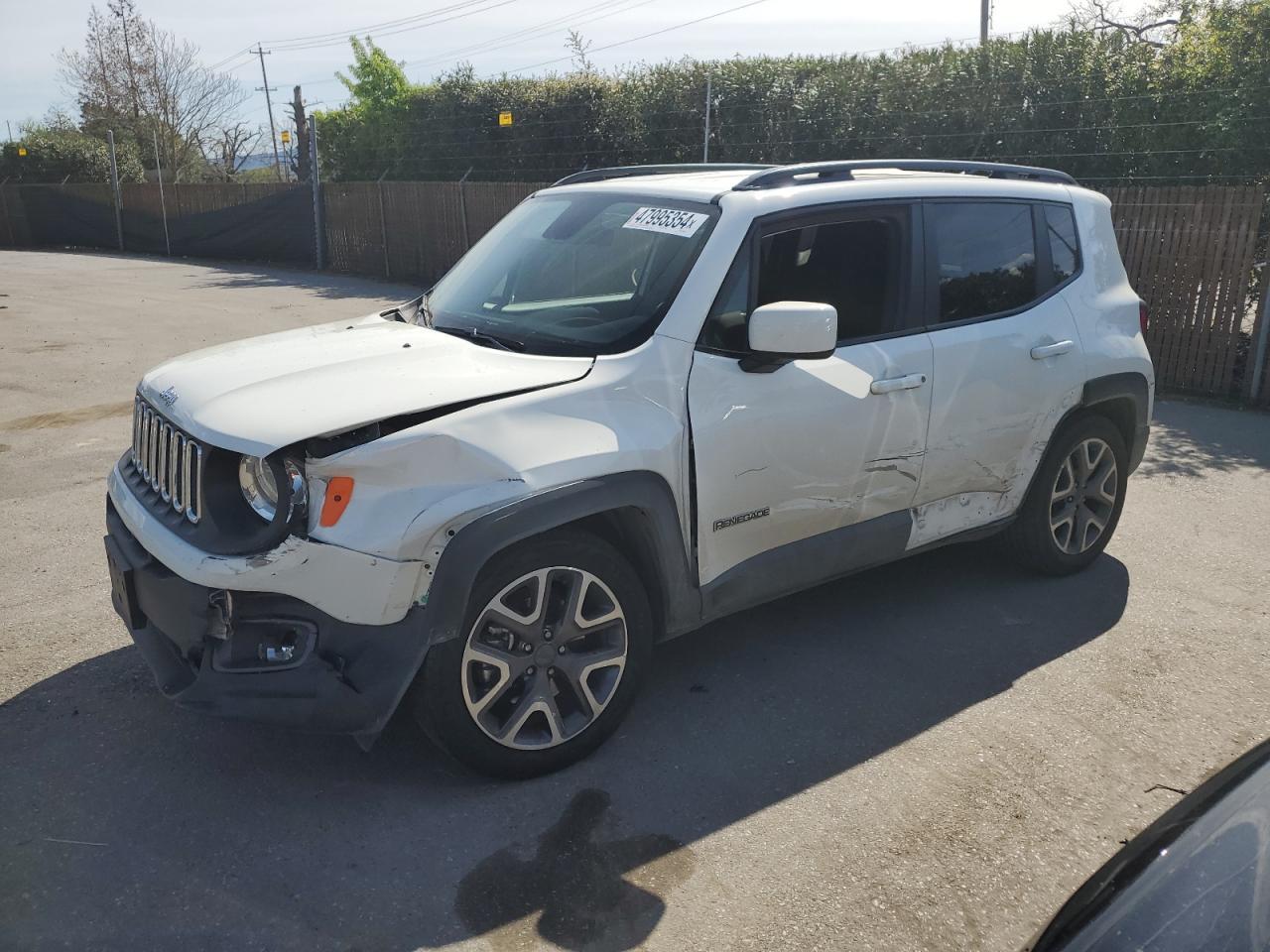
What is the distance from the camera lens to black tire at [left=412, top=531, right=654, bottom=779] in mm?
3186

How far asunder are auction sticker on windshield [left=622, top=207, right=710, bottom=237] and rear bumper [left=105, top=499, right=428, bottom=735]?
5.58 ft

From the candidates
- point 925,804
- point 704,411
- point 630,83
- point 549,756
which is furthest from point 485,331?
point 630,83

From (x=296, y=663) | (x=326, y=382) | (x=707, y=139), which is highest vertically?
(x=707, y=139)

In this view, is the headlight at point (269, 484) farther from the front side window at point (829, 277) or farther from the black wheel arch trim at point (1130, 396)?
the black wheel arch trim at point (1130, 396)

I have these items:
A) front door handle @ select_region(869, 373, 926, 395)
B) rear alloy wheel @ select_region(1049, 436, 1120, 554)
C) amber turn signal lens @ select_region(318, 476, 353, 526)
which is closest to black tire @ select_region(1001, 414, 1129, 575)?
rear alloy wheel @ select_region(1049, 436, 1120, 554)

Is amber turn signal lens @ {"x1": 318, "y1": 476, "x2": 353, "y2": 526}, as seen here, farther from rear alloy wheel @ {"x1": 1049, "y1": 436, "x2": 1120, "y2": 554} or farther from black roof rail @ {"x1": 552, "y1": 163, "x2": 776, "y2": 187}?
rear alloy wheel @ {"x1": 1049, "y1": 436, "x2": 1120, "y2": 554}

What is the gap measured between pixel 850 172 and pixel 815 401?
43.9 inches

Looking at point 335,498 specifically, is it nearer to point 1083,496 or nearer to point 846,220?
point 846,220

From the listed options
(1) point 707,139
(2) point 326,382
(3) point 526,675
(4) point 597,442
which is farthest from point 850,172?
(1) point 707,139

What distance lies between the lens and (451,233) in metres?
17.3

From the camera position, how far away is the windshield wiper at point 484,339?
3742mm

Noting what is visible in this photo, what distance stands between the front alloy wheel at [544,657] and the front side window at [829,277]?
0.97 metres

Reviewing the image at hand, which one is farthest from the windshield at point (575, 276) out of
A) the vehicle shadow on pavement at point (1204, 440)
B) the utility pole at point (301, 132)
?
the utility pole at point (301, 132)

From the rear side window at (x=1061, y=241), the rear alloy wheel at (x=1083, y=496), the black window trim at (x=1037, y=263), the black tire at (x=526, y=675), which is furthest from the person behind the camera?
the rear alloy wheel at (x=1083, y=496)
